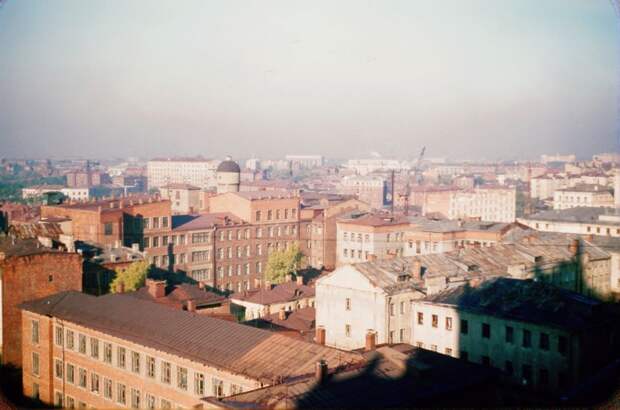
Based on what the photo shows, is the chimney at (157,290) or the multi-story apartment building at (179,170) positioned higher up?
the multi-story apartment building at (179,170)

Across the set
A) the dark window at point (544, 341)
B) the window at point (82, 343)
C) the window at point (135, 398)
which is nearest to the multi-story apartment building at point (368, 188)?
the dark window at point (544, 341)

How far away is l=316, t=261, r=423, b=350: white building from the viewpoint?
17.9 metres

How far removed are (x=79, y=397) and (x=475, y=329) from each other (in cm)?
946

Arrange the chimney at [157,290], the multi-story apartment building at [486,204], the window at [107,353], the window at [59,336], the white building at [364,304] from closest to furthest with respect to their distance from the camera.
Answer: the window at [107,353] → the window at [59,336] → the white building at [364,304] → the chimney at [157,290] → the multi-story apartment building at [486,204]

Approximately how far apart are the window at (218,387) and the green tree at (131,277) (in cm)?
1108

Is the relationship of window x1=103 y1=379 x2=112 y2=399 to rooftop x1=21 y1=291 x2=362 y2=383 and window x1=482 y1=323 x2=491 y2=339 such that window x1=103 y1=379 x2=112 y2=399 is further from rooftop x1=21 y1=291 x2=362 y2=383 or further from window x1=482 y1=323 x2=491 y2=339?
window x1=482 y1=323 x2=491 y2=339

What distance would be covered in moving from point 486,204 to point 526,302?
42.2 meters

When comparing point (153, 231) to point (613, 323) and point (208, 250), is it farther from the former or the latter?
point (613, 323)

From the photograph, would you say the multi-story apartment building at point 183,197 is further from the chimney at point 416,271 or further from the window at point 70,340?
the window at point 70,340

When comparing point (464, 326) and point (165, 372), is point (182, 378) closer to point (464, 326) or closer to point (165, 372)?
point (165, 372)

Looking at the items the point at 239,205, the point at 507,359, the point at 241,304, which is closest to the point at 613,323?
the point at 507,359

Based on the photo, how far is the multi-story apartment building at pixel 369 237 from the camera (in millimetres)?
32156

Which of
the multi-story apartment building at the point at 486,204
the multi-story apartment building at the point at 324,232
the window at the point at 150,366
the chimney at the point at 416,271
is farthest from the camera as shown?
the multi-story apartment building at the point at 486,204

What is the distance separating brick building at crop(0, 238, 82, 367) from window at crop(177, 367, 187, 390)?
7000 millimetres
